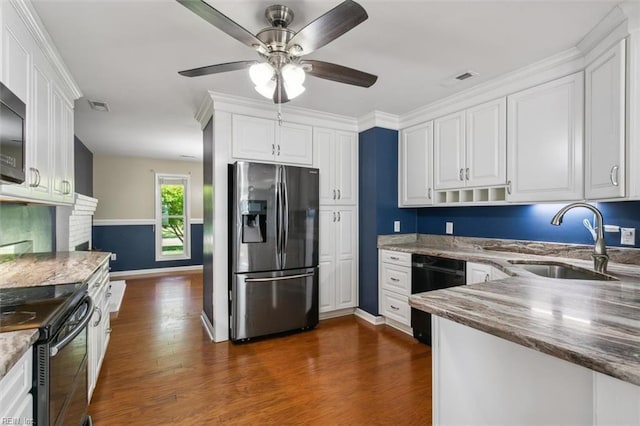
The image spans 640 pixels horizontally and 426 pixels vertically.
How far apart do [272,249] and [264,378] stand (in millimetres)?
1159

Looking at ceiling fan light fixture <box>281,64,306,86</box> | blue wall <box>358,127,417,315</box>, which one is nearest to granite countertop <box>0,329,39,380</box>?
ceiling fan light fixture <box>281,64,306,86</box>

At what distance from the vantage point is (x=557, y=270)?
88.0 inches

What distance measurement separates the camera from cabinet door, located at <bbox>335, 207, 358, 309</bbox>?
12.1 ft

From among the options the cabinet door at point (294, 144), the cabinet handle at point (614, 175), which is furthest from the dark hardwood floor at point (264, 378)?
the cabinet door at point (294, 144)

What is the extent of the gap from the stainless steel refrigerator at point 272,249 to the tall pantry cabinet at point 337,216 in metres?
0.25

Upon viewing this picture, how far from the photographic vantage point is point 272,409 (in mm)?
1999

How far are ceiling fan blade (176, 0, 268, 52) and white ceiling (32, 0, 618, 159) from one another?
287 millimetres

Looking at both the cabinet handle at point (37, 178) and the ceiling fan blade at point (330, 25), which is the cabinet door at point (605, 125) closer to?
the ceiling fan blade at point (330, 25)

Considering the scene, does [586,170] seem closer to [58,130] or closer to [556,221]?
[556,221]

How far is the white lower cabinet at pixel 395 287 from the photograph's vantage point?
3.19 m

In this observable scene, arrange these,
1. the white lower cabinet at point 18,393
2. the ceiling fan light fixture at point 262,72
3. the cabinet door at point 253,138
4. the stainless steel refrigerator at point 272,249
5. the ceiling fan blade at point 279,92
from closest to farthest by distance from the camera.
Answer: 1. the white lower cabinet at point 18,393
2. the ceiling fan light fixture at point 262,72
3. the ceiling fan blade at point 279,92
4. the stainless steel refrigerator at point 272,249
5. the cabinet door at point 253,138

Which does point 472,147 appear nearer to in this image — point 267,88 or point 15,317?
point 267,88

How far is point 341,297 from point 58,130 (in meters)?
3.12

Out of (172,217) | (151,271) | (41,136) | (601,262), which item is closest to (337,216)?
(601,262)
